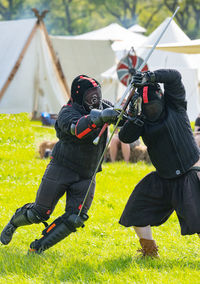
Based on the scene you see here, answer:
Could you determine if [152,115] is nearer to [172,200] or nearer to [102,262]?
[172,200]

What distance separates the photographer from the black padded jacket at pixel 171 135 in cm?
405

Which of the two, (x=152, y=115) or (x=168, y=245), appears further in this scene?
(x=168, y=245)

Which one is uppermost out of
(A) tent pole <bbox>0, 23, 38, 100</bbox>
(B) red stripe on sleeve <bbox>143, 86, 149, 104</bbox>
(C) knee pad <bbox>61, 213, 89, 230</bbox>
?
(B) red stripe on sleeve <bbox>143, 86, 149, 104</bbox>

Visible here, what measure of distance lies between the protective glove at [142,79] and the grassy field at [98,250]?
133 centimetres

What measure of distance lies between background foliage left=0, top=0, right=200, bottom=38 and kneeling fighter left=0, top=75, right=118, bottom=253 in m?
41.5

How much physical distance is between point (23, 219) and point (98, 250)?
738 mm

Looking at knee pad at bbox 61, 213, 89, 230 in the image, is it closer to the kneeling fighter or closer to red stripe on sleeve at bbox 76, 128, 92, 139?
the kneeling fighter

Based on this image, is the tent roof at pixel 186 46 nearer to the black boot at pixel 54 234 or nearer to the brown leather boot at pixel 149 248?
the brown leather boot at pixel 149 248

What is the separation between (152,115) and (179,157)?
0.38 meters

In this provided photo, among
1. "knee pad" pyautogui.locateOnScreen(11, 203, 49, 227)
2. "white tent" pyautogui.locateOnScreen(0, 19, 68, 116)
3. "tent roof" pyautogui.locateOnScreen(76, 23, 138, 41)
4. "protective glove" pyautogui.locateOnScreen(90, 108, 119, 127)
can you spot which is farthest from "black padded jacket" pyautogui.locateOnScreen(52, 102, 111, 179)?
"tent roof" pyautogui.locateOnScreen(76, 23, 138, 41)

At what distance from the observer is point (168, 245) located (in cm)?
498

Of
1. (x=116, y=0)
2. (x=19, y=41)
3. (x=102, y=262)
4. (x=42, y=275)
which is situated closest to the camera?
(x=42, y=275)

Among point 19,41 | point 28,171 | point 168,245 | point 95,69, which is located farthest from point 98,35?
point 168,245

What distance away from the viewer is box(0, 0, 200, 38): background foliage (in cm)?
4972
